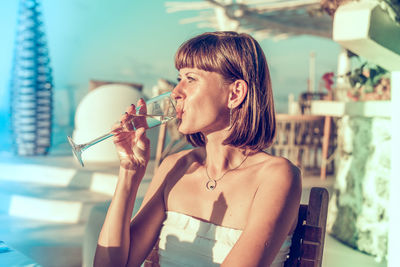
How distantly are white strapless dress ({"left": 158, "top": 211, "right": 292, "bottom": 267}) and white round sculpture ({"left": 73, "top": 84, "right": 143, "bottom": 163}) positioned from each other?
573 cm

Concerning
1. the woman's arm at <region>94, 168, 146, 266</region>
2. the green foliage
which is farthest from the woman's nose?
the green foliage

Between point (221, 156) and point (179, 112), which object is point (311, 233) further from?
point (179, 112)

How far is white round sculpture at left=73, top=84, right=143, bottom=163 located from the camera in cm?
703

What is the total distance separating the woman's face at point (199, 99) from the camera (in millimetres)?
1254

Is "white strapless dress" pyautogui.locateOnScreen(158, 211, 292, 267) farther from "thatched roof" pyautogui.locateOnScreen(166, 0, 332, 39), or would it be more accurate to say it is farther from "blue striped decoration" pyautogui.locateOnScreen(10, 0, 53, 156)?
"thatched roof" pyautogui.locateOnScreen(166, 0, 332, 39)

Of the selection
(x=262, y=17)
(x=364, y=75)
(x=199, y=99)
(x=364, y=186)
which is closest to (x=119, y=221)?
(x=199, y=99)

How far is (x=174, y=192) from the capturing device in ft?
4.73

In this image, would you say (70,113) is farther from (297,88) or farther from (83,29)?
(297,88)

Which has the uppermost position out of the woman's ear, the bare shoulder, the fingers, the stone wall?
the woman's ear

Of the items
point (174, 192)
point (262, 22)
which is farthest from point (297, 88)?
point (174, 192)

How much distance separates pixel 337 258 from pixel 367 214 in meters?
0.40

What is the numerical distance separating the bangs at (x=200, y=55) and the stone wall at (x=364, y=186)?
7.70 ft

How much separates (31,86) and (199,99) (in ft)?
22.0

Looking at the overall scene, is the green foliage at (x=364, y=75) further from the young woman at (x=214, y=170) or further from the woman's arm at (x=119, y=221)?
the woman's arm at (x=119, y=221)
